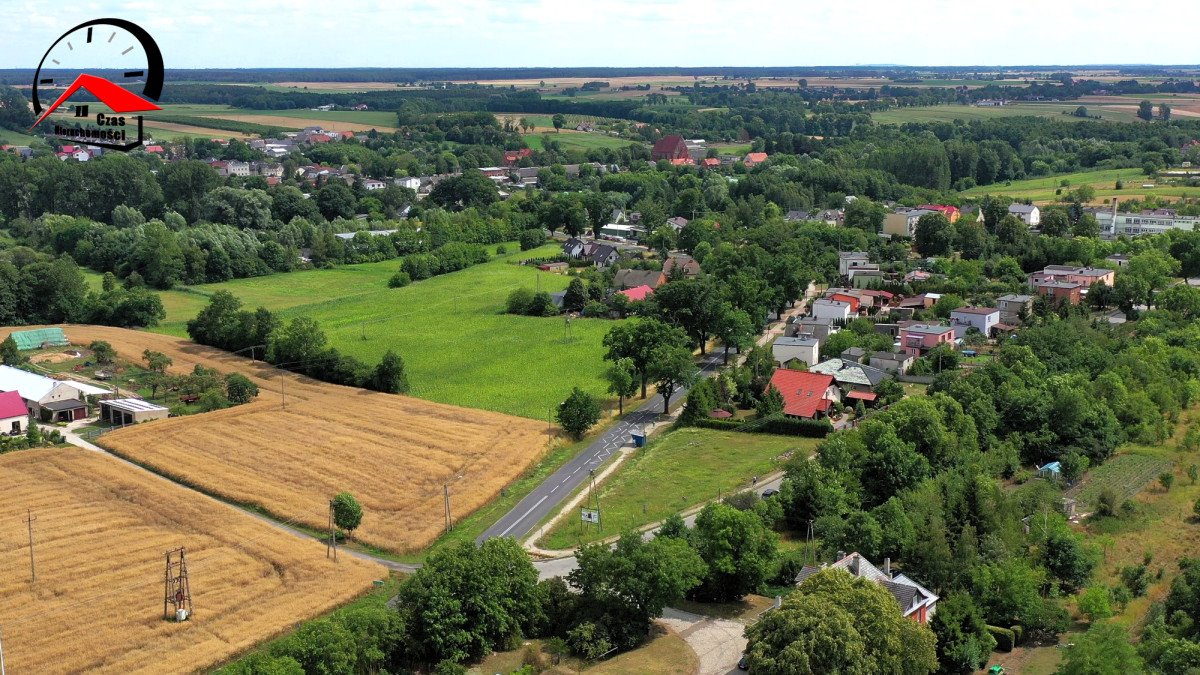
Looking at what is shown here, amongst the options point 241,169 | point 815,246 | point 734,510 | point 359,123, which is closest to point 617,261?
point 815,246

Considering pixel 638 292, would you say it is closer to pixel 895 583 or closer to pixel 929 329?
pixel 929 329

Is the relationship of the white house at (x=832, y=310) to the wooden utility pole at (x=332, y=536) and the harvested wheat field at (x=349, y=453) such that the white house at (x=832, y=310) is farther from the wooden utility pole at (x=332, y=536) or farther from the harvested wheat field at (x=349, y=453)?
the wooden utility pole at (x=332, y=536)

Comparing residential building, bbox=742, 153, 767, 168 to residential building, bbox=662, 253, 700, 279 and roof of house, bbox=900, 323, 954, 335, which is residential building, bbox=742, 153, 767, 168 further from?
roof of house, bbox=900, 323, 954, 335

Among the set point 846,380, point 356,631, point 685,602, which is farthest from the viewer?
point 846,380

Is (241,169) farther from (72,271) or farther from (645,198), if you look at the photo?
(72,271)

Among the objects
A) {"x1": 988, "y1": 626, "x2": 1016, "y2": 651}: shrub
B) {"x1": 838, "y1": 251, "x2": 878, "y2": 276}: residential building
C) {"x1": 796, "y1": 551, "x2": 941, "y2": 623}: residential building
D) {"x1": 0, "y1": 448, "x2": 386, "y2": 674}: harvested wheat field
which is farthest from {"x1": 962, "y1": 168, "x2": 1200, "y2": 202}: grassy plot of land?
{"x1": 0, "y1": 448, "x2": 386, "y2": 674}: harvested wheat field
